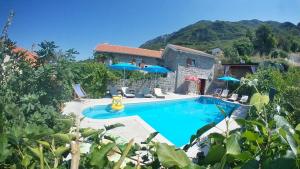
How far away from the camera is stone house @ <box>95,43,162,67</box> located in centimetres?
3359

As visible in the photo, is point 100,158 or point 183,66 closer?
point 100,158

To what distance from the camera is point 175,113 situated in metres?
17.3

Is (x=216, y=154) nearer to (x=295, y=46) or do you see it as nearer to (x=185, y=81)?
(x=185, y=81)

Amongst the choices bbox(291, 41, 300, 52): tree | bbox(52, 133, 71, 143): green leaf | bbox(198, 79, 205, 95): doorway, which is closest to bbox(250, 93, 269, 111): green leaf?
bbox(52, 133, 71, 143): green leaf

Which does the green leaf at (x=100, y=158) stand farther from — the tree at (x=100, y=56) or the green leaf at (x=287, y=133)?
the tree at (x=100, y=56)

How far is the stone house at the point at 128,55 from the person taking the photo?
33.6m

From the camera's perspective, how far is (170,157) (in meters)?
0.58

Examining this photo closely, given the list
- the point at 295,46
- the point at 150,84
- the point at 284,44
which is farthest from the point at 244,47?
the point at 150,84

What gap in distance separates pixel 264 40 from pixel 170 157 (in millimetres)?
56400

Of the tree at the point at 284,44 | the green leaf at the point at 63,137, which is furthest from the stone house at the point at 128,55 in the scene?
the green leaf at the point at 63,137

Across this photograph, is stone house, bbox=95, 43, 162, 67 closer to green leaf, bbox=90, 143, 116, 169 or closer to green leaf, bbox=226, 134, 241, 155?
green leaf, bbox=90, 143, 116, 169

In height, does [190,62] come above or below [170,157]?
above

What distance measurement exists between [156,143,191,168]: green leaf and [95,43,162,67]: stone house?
109ft

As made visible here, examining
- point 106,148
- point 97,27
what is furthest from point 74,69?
point 97,27
